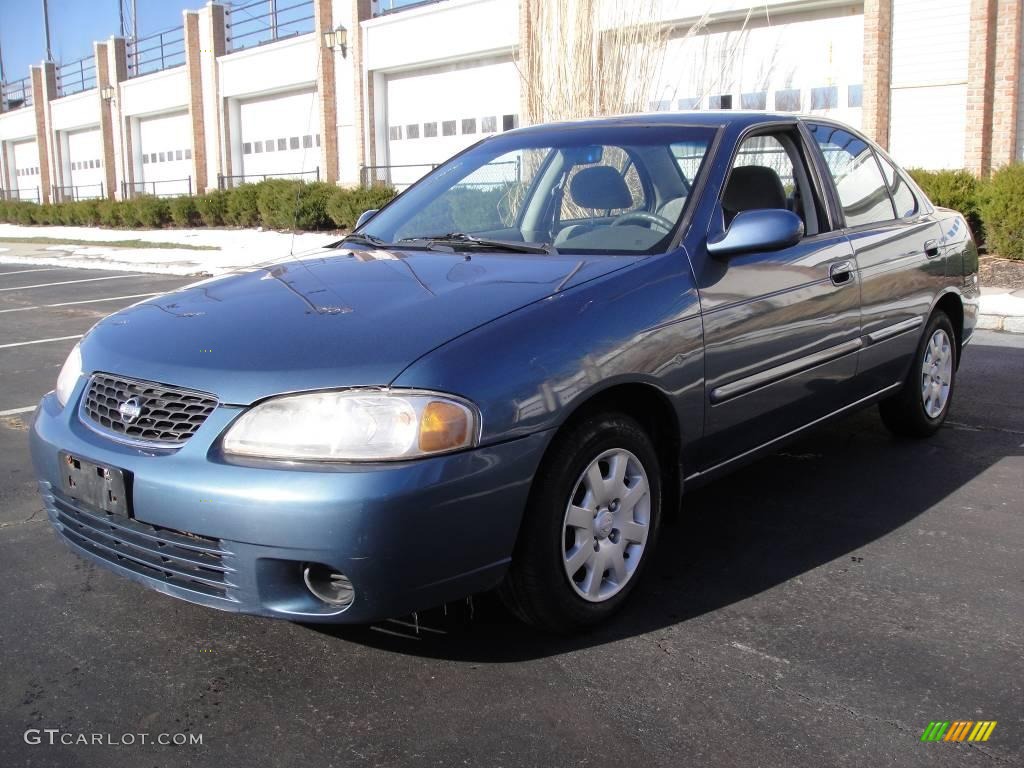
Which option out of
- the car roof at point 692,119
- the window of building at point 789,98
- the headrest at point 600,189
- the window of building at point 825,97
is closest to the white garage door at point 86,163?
the window of building at point 789,98

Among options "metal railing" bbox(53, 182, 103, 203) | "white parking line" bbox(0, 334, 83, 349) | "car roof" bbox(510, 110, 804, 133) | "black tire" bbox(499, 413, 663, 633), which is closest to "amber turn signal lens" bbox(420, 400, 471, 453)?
"black tire" bbox(499, 413, 663, 633)

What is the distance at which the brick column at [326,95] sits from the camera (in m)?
26.7

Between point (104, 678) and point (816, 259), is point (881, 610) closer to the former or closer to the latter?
point (816, 259)

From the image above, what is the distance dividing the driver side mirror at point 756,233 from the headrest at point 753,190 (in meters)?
0.36

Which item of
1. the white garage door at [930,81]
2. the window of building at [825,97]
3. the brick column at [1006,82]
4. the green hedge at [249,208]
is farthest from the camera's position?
the green hedge at [249,208]

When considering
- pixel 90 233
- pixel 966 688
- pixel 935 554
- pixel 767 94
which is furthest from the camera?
pixel 90 233

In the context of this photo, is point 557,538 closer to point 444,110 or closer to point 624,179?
point 624,179

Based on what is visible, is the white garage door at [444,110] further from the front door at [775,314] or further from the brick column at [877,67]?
the front door at [775,314]

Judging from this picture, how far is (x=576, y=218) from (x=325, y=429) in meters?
1.63

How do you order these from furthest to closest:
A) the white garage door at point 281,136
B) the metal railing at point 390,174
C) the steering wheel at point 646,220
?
1. the white garage door at point 281,136
2. the metal railing at point 390,174
3. the steering wheel at point 646,220

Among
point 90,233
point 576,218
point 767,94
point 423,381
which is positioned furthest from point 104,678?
point 90,233

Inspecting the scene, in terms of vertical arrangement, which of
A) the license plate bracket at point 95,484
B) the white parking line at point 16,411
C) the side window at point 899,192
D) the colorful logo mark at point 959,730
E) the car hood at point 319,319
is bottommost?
the colorful logo mark at point 959,730

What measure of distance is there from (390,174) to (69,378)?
74.1 feet

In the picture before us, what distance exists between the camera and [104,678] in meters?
2.96
